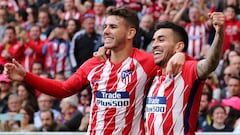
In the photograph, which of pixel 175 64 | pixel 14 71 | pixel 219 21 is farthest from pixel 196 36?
pixel 219 21

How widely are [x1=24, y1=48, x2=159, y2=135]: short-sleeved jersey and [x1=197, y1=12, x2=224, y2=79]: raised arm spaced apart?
80 cm

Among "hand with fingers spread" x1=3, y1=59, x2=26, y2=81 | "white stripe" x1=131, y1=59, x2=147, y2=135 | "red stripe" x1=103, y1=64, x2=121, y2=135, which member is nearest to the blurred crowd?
"white stripe" x1=131, y1=59, x2=147, y2=135

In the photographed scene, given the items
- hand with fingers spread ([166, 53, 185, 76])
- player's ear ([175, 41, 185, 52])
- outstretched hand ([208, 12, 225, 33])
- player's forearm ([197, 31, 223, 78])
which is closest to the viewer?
outstretched hand ([208, 12, 225, 33])

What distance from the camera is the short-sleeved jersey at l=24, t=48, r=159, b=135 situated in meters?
8.43

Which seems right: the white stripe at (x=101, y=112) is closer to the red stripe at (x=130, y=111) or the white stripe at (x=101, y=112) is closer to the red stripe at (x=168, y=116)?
the red stripe at (x=130, y=111)

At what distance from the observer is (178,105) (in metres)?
7.89

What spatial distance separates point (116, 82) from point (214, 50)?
1.26 metres

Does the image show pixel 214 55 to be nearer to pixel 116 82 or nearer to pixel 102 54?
pixel 116 82

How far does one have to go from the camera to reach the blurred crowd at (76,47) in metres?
13.3

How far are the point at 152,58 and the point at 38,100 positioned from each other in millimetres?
6072

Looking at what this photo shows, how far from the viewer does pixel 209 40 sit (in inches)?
632

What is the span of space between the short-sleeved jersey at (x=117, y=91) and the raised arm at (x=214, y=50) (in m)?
0.80

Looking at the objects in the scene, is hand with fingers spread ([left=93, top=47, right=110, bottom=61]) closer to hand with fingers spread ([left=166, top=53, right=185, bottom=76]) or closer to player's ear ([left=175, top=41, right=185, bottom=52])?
player's ear ([left=175, top=41, right=185, bottom=52])

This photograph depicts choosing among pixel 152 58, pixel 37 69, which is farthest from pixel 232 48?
pixel 152 58
